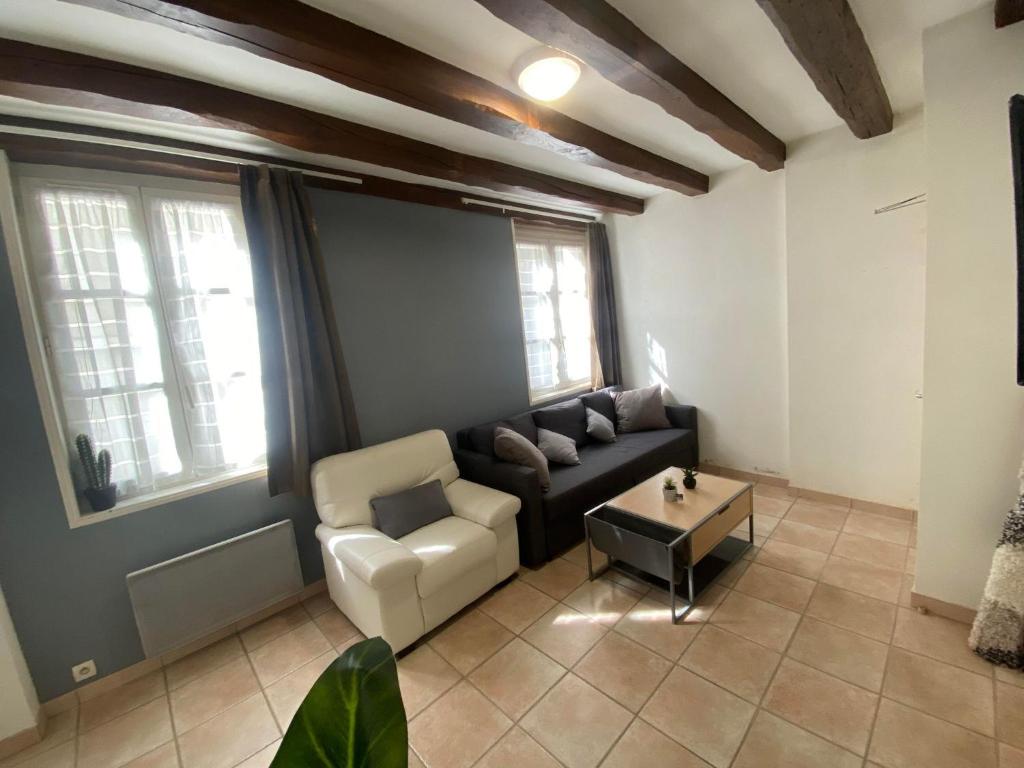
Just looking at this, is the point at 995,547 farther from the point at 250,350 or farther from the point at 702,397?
the point at 250,350

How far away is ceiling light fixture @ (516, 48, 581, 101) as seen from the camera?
1628mm

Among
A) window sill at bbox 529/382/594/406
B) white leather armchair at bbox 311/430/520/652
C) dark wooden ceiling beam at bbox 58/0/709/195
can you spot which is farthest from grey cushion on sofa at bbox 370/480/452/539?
dark wooden ceiling beam at bbox 58/0/709/195

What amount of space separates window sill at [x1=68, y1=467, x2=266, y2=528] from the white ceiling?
177cm

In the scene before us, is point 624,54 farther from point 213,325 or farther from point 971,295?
point 213,325

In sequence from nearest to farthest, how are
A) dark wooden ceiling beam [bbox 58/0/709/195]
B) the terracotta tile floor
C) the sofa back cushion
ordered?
dark wooden ceiling beam [bbox 58/0/709/195] < the terracotta tile floor < the sofa back cushion

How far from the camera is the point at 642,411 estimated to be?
389 cm

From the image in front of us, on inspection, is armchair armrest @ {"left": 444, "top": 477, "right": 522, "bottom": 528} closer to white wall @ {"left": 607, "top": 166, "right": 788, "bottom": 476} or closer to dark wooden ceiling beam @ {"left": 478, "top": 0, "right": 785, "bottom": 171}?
dark wooden ceiling beam @ {"left": 478, "top": 0, "right": 785, "bottom": 171}

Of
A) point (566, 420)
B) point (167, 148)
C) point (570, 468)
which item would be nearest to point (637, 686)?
point (570, 468)

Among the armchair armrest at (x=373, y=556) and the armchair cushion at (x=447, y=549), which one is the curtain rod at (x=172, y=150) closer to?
the armchair armrest at (x=373, y=556)

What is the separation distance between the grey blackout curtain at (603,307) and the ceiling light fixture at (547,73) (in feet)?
8.15

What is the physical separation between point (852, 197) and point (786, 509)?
7.35 feet

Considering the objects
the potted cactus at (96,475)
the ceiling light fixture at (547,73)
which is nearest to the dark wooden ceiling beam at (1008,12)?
the ceiling light fixture at (547,73)

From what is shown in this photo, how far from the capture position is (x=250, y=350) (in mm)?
2432

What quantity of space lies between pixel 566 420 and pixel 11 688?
3.32m
